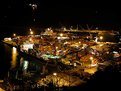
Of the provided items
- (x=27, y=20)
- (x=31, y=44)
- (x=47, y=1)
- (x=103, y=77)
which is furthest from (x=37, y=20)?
(x=103, y=77)

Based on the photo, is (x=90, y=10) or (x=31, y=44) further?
(x=90, y=10)

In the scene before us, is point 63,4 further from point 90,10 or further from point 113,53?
point 113,53

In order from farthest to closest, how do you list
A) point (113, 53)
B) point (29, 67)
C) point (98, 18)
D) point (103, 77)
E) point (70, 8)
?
point (70, 8) < point (98, 18) < point (29, 67) < point (113, 53) < point (103, 77)

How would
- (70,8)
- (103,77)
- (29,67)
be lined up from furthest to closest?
(70,8) → (29,67) → (103,77)

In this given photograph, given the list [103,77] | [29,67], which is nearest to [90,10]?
[29,67]

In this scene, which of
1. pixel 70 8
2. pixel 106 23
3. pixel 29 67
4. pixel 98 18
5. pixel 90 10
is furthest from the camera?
pixel 70 8

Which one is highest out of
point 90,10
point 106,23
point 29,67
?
point 90,10

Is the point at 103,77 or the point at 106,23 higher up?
the point at 106,23

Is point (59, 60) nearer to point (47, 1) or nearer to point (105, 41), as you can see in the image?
point (105, 41)

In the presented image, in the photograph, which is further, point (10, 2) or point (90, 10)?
point (10, 2)
